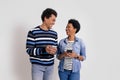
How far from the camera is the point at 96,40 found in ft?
9.20

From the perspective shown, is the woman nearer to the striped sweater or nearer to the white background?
the striped sweater

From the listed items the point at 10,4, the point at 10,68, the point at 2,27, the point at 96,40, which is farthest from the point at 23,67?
the point at 96,40

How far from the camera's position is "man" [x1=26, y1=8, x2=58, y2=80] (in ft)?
6.63

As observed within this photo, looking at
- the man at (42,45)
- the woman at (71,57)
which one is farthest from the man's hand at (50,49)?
the woman at (71,57)

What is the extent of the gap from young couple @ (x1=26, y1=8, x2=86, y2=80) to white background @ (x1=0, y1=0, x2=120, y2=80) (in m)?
0.44

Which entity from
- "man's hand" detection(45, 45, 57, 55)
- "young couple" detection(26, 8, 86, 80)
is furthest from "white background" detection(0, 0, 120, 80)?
"man's hand" detection(45, 45, 57, 55)

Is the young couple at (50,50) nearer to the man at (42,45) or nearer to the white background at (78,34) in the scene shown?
the man at (42,45)

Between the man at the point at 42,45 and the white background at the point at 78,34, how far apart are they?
456mm

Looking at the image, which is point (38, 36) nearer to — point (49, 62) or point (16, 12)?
point (49, 62)

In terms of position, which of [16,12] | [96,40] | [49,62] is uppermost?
[16,12]

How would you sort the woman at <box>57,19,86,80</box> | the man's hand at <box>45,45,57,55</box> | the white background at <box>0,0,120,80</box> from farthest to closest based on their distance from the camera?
the white background at <box>0,0,120,80</box>, the woman at <box>57,19,86,80</box>, the man's hand at <box>45,45,57,55</box>

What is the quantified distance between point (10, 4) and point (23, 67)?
2.12ft

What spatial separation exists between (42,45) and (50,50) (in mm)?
114

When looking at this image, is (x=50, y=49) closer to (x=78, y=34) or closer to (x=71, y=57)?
(x=71, y=57)
